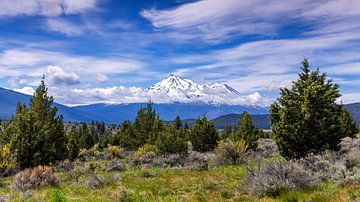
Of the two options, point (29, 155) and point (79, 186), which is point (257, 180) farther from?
point (29, 155)

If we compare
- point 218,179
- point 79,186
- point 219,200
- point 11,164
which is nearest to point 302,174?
point 219,200

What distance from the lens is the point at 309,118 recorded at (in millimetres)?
17594

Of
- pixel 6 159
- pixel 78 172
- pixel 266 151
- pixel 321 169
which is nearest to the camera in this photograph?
pixel 321 169

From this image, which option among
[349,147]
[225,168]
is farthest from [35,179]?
[349,147]

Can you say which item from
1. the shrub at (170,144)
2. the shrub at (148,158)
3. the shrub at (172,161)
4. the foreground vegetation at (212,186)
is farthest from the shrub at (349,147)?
the shrub at (148,158)

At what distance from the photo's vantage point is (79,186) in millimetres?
15102

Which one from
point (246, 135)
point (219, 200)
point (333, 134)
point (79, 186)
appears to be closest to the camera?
point (219, 200)

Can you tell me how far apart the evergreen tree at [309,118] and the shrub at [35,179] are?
1128cm

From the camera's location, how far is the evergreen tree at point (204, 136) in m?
35.4

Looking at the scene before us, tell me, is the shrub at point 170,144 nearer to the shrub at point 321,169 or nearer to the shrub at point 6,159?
the shrub at point 6,159

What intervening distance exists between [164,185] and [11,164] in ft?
40.2

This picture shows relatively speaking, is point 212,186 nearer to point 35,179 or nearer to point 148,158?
point 35,179

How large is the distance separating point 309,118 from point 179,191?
8056 mm

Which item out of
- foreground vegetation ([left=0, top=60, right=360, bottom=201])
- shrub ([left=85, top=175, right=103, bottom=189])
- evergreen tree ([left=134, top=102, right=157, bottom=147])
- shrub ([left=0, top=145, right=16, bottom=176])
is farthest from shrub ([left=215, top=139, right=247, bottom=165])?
evergreen tree ([left=134, top=102, right=157, bottom=147])
